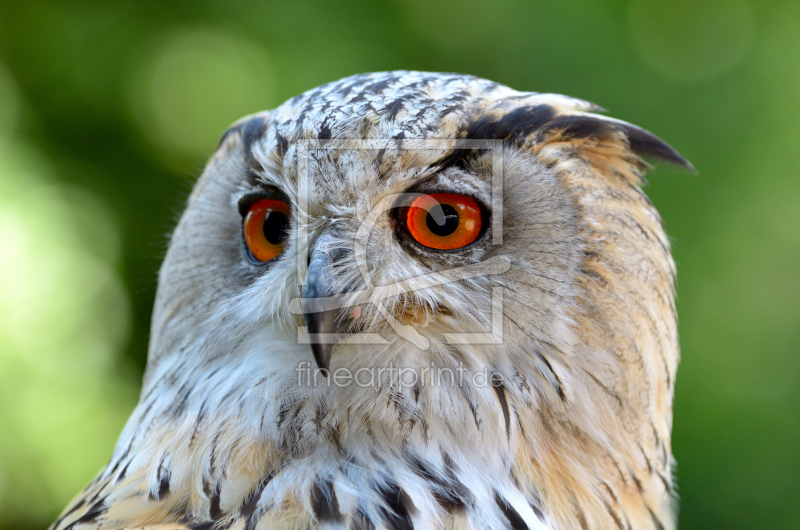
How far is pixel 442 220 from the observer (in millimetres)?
932

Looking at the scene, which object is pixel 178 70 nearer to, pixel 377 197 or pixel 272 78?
pixel 272 78

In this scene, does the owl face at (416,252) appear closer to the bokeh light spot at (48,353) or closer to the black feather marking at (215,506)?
the black feather marking at (215,506)

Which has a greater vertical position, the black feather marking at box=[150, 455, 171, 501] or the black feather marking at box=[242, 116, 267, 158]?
the black feather marking at box=[242, 116, 267, 158]

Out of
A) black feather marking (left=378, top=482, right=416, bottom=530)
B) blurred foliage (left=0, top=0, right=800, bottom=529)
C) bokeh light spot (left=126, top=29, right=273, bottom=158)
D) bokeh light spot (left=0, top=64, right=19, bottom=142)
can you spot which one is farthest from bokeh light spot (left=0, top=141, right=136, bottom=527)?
black feather marking (left=378, top=482, right=416, bottom=530)

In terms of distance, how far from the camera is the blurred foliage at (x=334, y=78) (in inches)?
99.6

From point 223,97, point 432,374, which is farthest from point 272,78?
point 432,374

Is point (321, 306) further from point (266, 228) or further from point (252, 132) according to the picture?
point (252, 132)

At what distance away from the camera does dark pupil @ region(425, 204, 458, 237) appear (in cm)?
93

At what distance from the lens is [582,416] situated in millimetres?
1018

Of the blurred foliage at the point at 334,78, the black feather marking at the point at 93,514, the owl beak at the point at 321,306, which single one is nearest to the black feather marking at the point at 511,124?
the owl beak at the point at 321,306

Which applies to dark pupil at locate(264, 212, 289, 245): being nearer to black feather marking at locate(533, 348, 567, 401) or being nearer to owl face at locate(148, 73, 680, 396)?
owl face at locate(148, 73, 680, 396)

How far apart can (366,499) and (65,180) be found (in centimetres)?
256

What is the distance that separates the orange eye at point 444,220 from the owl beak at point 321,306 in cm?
13

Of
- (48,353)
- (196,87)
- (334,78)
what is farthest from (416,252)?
(196,87)
